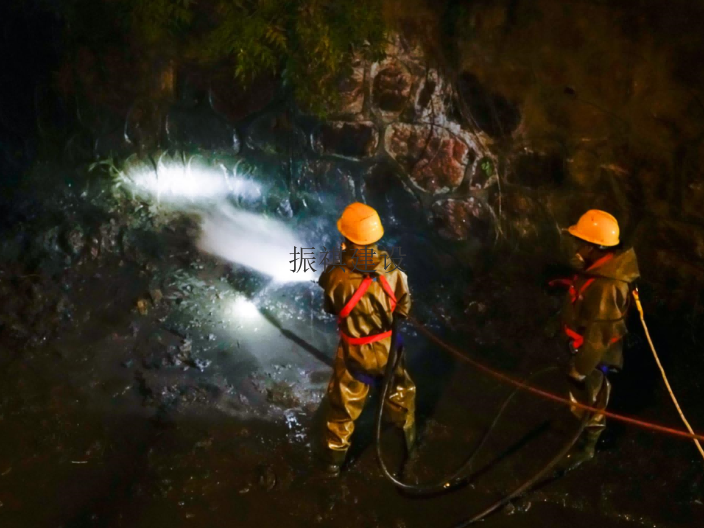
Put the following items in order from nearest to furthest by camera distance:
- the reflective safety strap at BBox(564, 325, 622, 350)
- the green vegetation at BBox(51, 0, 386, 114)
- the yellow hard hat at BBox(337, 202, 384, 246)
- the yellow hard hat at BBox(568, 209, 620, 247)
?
the yellow hard hat at BBox(337, 202, 384, 246) < the yellow hard hat at BBox(568, 209, 620, 247) < the reflective safety strap at BBox(564, 325, 622, 350) < the green vegetation at BBox(51, 0, 386, 114)

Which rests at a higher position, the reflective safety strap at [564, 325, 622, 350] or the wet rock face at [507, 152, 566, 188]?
A: the wet rock face at [507, 152, 566, 188]

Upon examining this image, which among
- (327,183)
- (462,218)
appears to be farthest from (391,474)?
(327,183)

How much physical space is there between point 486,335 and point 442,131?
2.23m

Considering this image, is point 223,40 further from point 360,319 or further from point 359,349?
point 359,349

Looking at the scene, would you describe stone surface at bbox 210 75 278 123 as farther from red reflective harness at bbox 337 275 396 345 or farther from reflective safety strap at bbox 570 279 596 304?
reflective safety strap at bbox 570 279 596 304

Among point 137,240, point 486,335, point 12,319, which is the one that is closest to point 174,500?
point 12,319

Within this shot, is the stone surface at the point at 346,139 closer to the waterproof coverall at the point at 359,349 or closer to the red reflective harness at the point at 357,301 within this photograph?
the waterproof coverall at the point at 359,349

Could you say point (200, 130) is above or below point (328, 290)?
above

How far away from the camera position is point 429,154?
211 inches

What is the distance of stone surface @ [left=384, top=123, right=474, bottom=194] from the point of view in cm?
526

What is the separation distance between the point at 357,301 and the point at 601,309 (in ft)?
5.17

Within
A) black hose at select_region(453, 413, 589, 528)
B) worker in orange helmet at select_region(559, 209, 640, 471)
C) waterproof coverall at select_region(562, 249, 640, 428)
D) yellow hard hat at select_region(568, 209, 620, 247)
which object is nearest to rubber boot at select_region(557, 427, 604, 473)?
worker in orange helmet at select_region(559, 209, 640, 471)

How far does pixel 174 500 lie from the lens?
3.25 m

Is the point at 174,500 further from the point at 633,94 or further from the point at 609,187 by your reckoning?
the point at 633,94
